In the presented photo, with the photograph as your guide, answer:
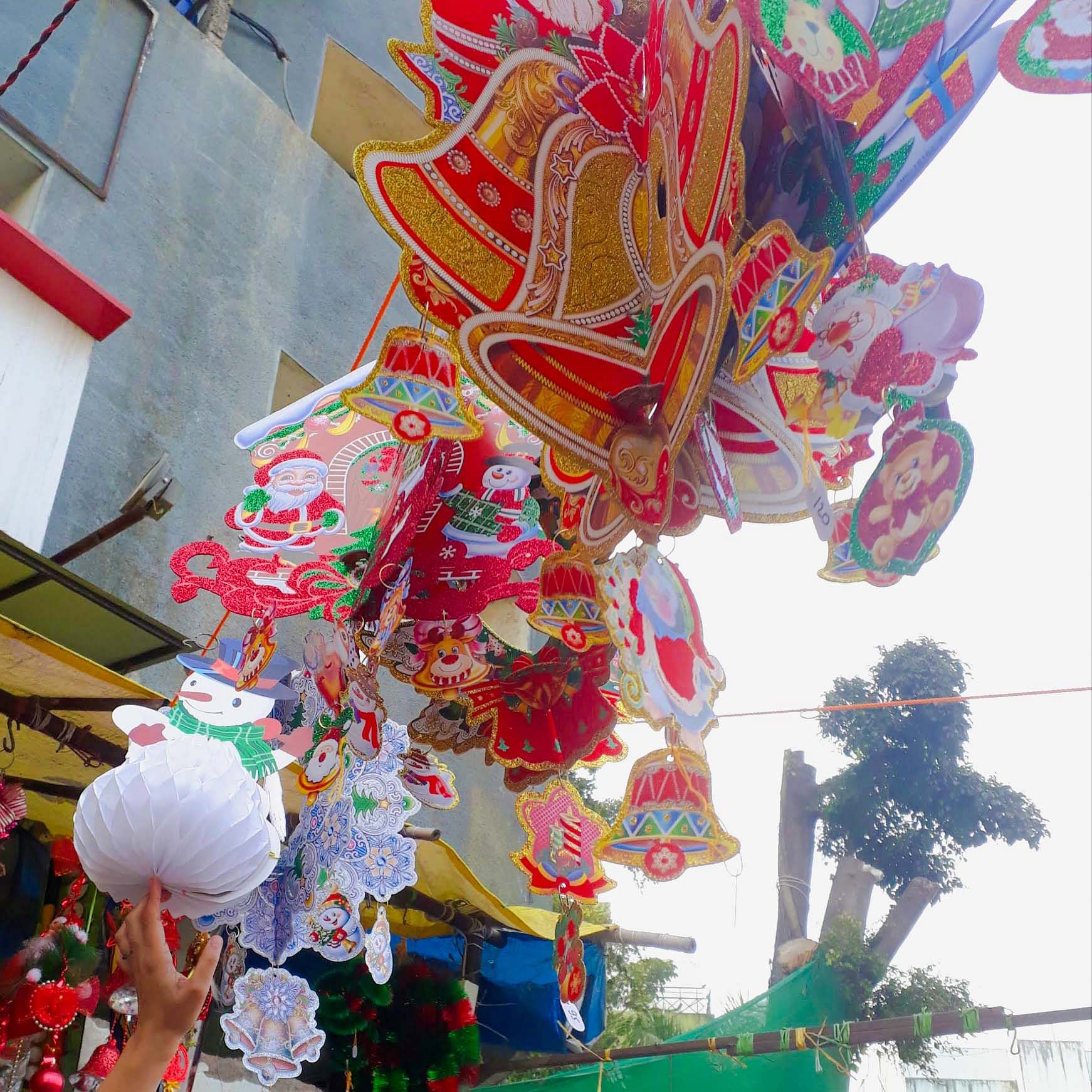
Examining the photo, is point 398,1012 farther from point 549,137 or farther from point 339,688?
point 549,137

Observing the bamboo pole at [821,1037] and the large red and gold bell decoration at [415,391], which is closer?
the large red and gold bell decoration at [415,391]

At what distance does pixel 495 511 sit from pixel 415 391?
856 millimetres

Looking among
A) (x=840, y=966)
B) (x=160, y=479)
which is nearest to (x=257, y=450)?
(x=160, y=479)

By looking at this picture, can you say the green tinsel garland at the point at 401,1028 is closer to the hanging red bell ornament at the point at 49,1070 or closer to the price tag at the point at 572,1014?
the price tag at the point at 572,1014

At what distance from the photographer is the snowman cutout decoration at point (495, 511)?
13.1 feet

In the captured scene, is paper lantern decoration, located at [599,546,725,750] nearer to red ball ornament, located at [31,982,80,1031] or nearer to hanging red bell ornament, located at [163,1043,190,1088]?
hanging red bell ornament, located at [163,1043,190,1088]

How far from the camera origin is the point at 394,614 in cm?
389

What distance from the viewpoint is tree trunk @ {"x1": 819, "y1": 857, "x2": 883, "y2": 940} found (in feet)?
28.5

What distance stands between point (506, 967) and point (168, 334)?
3945 mm

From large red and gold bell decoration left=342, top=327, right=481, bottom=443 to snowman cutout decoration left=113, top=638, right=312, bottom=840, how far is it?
0.92 metres

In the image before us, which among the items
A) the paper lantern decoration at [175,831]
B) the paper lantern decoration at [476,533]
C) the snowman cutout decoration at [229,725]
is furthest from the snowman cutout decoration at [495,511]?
the paper lantern decoration at [175,831]

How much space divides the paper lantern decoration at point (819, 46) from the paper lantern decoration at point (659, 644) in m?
1.50

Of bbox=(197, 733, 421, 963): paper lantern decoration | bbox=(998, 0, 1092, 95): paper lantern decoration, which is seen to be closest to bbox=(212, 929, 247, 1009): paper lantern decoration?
bbox=(197, 733, 421, 963): paper lantern decoration

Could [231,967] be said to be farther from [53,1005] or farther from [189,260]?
[189,260]
